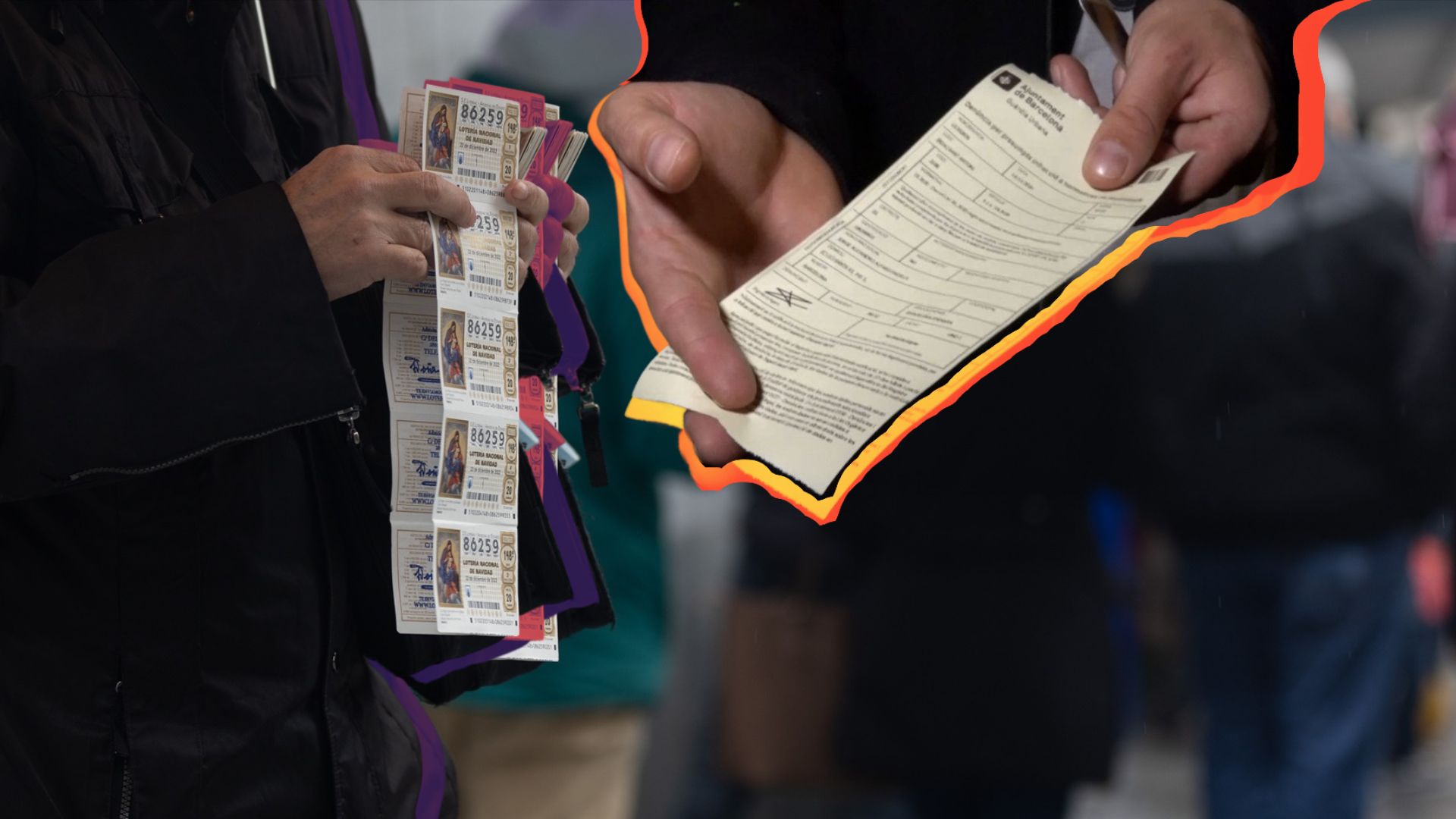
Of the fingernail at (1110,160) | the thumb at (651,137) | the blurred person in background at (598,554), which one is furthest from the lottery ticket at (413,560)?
the fingernail at (1110,160)

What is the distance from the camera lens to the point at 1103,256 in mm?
646

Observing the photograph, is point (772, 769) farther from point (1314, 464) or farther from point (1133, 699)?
point (1314, 464)

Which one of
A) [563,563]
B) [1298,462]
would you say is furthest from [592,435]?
[1298,462]

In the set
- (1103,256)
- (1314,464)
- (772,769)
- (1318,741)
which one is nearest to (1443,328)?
(1314,464)

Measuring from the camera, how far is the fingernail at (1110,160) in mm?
611

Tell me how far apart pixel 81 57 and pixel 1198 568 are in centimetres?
158

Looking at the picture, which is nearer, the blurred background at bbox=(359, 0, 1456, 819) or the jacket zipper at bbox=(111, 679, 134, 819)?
the jacket zipper at bbox=(111, 679, 134, 819)

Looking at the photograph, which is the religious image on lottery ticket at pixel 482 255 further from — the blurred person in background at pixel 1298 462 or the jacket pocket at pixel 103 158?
the blurred person in background at pixel 1298 462

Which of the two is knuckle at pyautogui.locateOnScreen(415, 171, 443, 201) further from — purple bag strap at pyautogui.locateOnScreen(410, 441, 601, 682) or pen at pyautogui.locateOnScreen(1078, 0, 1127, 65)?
pen at pyautogui.locateOnScreen(1078, 0, 1127, 65)

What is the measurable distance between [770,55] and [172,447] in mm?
405

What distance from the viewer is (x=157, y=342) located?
1.99ft

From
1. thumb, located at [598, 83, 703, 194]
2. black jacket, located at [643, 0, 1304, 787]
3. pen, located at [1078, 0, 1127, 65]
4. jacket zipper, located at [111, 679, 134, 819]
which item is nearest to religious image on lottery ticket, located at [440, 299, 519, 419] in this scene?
thumb, located at [598, 83, 703, 194]

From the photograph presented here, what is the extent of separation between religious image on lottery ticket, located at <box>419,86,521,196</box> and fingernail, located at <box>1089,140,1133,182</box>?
0.31 m

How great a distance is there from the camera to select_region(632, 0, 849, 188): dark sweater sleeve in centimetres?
76
